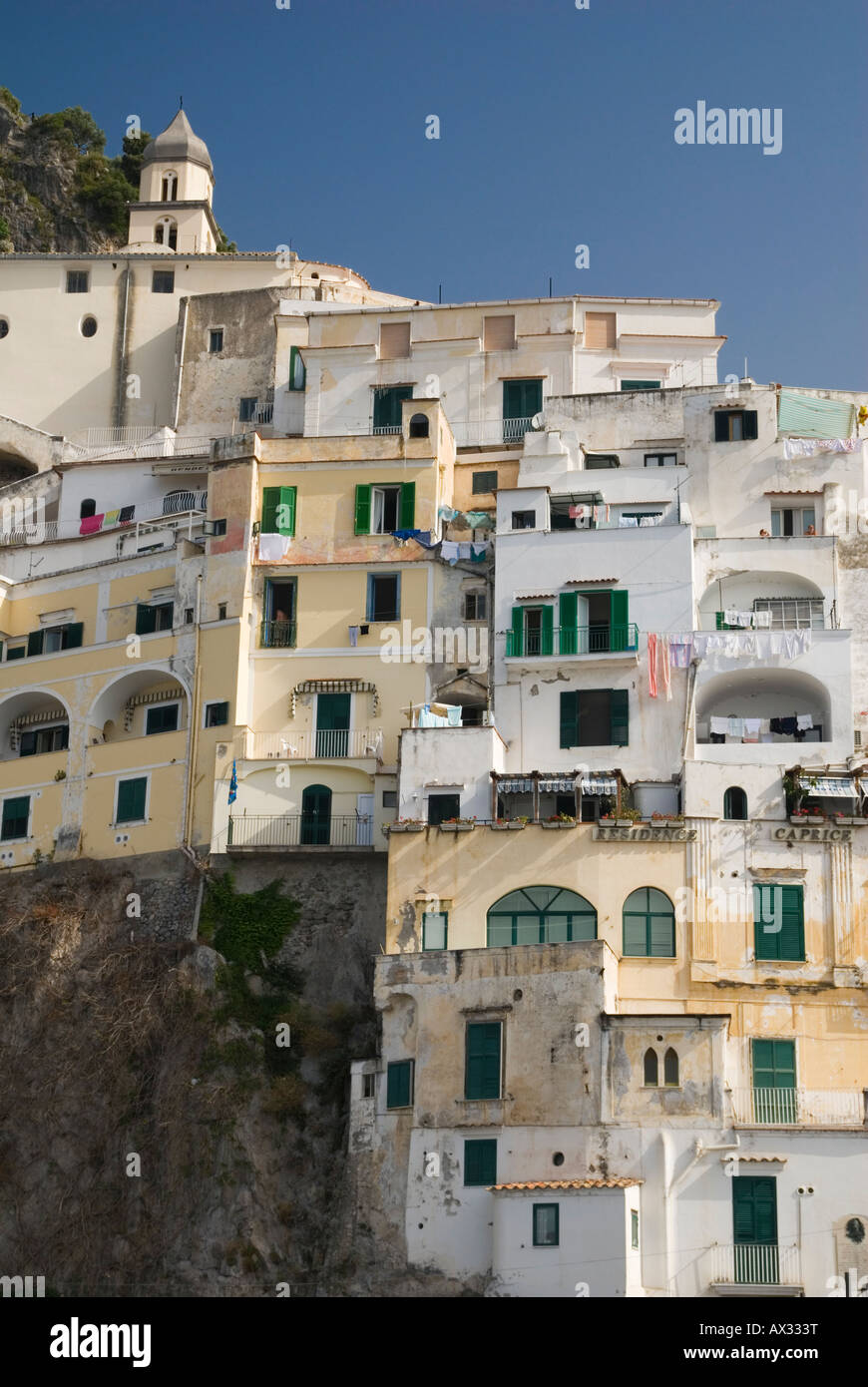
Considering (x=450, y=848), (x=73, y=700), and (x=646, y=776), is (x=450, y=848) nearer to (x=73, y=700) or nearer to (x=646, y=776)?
(x=646, y=776)

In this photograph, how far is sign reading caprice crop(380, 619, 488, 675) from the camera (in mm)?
57219

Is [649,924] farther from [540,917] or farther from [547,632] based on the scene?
[547,632]

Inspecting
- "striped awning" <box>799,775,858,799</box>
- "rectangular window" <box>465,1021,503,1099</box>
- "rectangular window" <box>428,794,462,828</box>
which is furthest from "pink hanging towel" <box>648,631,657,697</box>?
"rectangular window" <box>465,1021,503,1099</box>

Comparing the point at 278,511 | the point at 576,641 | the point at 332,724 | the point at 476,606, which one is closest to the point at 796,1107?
the point at 576,641

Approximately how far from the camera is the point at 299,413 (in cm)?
6788

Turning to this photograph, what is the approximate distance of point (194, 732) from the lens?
5666 centimetres

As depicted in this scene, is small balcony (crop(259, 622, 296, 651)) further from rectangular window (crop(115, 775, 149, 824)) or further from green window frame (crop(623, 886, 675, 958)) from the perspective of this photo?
green window frame (crop(623, 886, 675, 958))

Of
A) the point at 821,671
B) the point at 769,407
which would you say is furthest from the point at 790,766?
the point at 769,407

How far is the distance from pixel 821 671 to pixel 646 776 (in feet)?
16.9

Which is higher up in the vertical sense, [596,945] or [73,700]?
[73,700]

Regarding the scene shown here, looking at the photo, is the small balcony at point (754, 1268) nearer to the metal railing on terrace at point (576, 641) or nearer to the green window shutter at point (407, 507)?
the metal railing on terrace at point (576, 641)

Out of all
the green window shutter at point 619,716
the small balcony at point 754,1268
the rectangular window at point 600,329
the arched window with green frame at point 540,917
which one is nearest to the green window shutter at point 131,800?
the arched window with green frame at point 540,917
